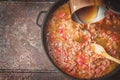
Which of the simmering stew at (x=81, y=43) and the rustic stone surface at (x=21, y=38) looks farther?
the rustic stone surface at (x=21, y=38)

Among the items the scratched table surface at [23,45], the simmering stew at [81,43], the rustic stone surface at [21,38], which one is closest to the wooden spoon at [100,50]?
the simmering stew at [81,43]

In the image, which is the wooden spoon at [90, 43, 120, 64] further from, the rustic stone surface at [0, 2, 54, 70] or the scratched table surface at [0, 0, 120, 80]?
the rustic stone surface at [0, 2, 54, 70]

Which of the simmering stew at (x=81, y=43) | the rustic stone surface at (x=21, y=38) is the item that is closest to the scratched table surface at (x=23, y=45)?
the rustic stone surface at (x=21, y=38)

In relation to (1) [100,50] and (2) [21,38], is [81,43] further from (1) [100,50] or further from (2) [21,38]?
(2) [21,38]

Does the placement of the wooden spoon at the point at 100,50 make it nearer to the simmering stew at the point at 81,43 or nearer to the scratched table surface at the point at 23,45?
the simmering stew at the point at 81,43

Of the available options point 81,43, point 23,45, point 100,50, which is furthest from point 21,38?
point 100,50

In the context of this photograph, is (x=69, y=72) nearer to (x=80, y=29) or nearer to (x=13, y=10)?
(x=80, y=29)

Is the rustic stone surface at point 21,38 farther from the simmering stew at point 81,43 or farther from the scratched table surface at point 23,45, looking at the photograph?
the simmering stew at point 81,43
